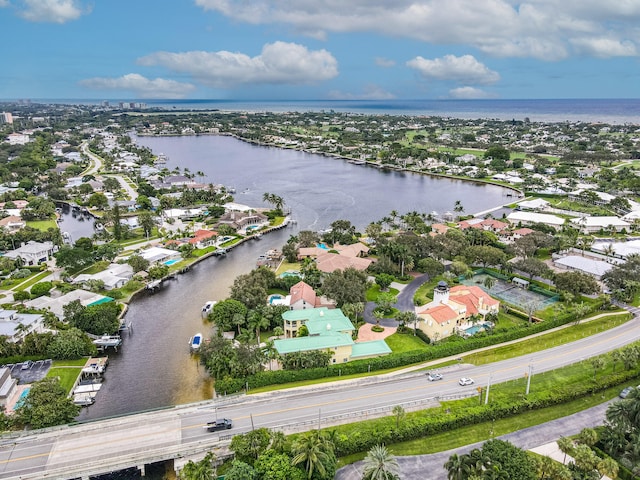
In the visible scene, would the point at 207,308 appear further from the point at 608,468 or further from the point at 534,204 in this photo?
the point at 534,204

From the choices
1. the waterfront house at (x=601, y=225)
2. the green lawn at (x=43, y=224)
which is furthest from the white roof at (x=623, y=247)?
the green lawn at (x=43, y=224)

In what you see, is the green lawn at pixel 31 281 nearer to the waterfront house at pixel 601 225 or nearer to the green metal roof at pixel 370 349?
the green metal roof at pixel 370 349

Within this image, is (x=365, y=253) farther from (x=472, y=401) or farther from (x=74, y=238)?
(x=74, y=238)

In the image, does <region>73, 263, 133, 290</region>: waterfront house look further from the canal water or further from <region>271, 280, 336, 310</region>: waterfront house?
<region>271, 280, 336, 310</region>: waterfront house

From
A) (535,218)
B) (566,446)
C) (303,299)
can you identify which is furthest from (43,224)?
(535,218)

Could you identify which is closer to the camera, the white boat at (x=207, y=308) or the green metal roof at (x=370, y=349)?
the green metal roof at (x=370, y=349)

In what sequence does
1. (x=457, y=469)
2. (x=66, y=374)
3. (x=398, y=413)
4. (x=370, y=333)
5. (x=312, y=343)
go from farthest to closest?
(x=370, y=333), (x=312, y=343), (x=66, y=374), (x=398, y=413), (x=457, y=469)
